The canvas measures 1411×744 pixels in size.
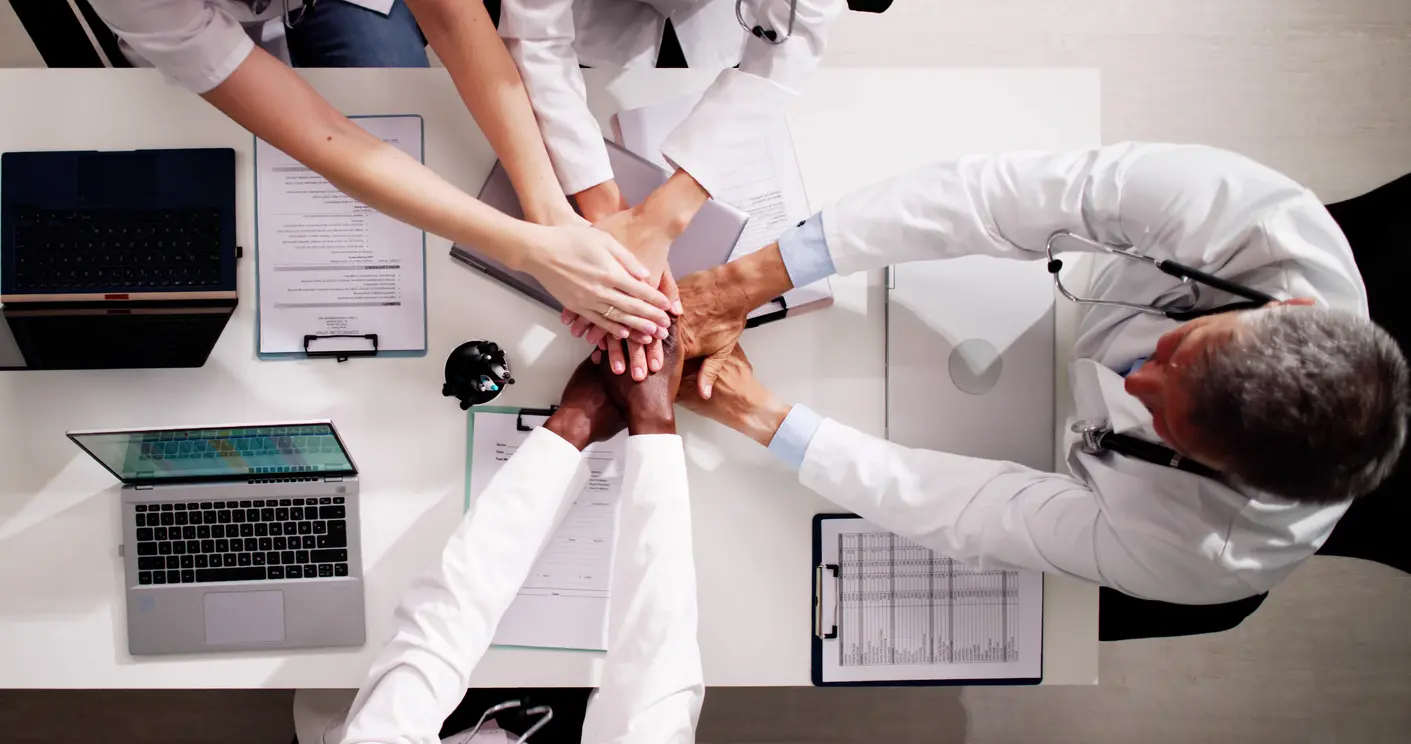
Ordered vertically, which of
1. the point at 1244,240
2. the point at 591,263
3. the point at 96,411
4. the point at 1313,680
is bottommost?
the point at 1313,680

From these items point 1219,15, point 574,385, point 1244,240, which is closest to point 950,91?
point 1244,240

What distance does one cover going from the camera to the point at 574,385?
1250 mm

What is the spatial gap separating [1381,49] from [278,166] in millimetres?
2407

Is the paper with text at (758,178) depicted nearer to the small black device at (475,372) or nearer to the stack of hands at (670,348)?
the stack of hands at (670,348)

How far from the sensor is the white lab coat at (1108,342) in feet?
3.33

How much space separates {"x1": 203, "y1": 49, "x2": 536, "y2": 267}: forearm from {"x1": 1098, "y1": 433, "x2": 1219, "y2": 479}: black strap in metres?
0.85

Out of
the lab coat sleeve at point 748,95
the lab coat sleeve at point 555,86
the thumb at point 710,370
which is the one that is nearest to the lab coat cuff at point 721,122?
the lab coat sleeve at point 748,95

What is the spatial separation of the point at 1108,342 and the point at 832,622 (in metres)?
0.58

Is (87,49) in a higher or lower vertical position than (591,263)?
higher

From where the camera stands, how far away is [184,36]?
1.08 metres

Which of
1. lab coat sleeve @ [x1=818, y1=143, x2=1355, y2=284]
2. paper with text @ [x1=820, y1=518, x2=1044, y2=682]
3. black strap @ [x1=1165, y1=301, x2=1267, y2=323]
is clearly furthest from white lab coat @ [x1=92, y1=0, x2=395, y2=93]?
black strap @ [x1=1165, y1=301, x2=1267, y2=323]

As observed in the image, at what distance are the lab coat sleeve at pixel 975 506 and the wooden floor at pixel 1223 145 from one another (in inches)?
36.5

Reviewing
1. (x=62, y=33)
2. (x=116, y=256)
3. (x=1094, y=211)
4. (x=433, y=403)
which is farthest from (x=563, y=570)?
(x=62, y=33)

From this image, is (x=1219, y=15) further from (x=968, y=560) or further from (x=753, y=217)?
(x=968, y=560)
